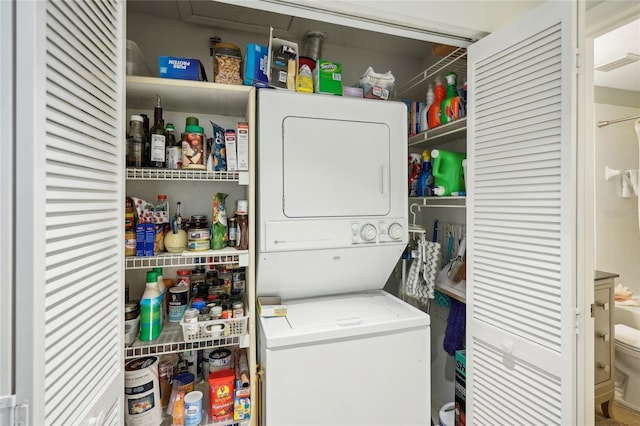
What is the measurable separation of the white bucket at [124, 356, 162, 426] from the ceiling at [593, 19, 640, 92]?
2.87m

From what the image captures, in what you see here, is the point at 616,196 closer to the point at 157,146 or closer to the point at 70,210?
the point at 157,146

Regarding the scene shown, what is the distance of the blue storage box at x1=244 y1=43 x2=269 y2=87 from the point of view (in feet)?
5.27

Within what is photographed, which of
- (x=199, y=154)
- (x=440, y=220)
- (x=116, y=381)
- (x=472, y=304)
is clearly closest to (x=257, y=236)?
(x=199, y=154)

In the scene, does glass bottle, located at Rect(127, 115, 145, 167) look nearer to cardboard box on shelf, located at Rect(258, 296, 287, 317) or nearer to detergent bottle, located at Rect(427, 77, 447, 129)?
cardboard box on shelf, located at Rect(258, 296, 287, 317)

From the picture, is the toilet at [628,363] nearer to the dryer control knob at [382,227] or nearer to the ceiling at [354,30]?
the ceiling at [354,30]

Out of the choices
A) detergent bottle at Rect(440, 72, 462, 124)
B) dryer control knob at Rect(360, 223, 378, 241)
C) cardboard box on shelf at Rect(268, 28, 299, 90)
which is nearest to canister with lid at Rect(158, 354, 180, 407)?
dryer control knob at Rect(360, 223, 378, 241)

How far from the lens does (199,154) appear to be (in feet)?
5.42

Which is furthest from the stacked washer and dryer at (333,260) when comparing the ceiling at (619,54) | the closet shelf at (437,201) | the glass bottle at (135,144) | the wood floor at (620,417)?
the wood floor at (620,417)

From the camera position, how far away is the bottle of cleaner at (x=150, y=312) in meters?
1.53

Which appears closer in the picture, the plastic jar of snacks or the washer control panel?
the plastic jar of snacks

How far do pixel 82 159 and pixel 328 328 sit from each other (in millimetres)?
1179

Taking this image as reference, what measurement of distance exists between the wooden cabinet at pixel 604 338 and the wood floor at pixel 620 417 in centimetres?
13

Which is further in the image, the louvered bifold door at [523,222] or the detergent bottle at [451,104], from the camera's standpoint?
the detergent bottle at [451,104]

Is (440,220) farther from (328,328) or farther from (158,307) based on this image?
(158,307)
